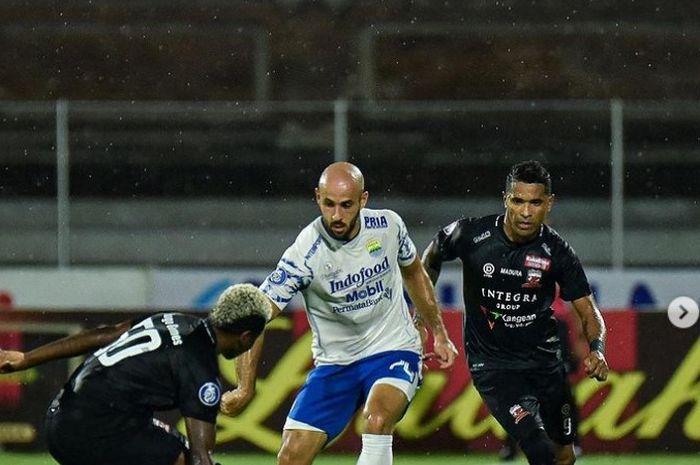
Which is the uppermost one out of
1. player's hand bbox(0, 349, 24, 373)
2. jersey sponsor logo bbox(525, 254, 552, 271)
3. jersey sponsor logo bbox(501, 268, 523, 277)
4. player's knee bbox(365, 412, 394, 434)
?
jersey sponsor logo bbox(525, 254, 552, 271)

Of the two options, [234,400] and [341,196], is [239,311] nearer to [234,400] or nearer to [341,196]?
[234,400]

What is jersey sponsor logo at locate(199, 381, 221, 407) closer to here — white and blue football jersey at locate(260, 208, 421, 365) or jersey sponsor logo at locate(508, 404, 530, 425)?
white and blue football jersey at locate(260, 208, 421, 365)

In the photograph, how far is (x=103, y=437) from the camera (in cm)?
611

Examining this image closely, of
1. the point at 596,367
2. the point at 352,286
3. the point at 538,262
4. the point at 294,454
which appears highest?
the point at 538,262

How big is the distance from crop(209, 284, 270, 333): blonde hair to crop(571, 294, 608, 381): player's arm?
198 cm

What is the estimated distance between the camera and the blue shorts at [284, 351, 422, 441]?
25.3 feet

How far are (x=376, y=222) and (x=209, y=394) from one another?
2167 mm

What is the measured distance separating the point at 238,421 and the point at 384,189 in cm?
406

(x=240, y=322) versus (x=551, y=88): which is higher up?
(x=551, y=88)

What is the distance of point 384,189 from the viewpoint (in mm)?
14789

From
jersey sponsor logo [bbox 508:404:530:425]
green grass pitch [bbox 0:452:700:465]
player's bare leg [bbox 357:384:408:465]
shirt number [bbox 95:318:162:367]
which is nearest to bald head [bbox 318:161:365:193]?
player's bare leg [bbox 357:384:408:465]

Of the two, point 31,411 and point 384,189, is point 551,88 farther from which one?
point 31,411

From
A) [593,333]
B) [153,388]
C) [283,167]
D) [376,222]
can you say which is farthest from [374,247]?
[283,167]

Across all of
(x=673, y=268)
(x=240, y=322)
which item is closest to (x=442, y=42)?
(x=673, y=268)
